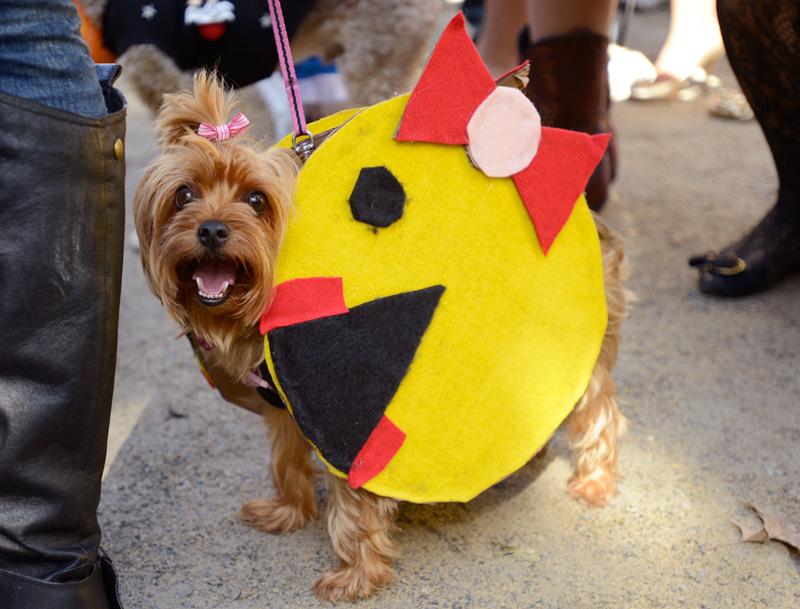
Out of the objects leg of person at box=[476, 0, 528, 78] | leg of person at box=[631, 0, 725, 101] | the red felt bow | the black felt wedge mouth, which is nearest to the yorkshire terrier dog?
the black felt wedge mouth

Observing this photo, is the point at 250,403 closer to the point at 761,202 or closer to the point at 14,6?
the point at 14,6

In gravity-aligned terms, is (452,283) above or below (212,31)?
below

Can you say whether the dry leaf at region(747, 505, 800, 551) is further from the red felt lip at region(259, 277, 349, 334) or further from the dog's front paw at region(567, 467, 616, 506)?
the red felt lip at region(259, 277, 349, 334)

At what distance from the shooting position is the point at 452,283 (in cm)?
177

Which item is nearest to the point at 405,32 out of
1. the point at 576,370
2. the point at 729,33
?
the point at 729,33

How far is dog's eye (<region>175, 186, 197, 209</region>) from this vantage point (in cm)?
157

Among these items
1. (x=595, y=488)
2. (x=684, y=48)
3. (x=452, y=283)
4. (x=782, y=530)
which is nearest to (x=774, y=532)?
(x=782, y=530)

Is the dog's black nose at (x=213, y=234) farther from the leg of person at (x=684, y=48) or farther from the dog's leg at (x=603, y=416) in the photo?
the leg of person at (x=684, y=48)

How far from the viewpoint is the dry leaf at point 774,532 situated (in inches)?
75.0

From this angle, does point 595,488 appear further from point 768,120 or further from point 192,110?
point 768,120

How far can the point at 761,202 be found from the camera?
4.00 meters

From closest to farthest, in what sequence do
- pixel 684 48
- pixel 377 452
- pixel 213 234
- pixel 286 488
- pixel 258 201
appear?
1. pixel 213 234
2. pixel 258 201
3. pixel 377 452
4. pixel 286 488
5. pixel 684 48

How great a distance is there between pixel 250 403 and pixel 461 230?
72 cm

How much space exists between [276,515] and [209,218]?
3.05 feet
